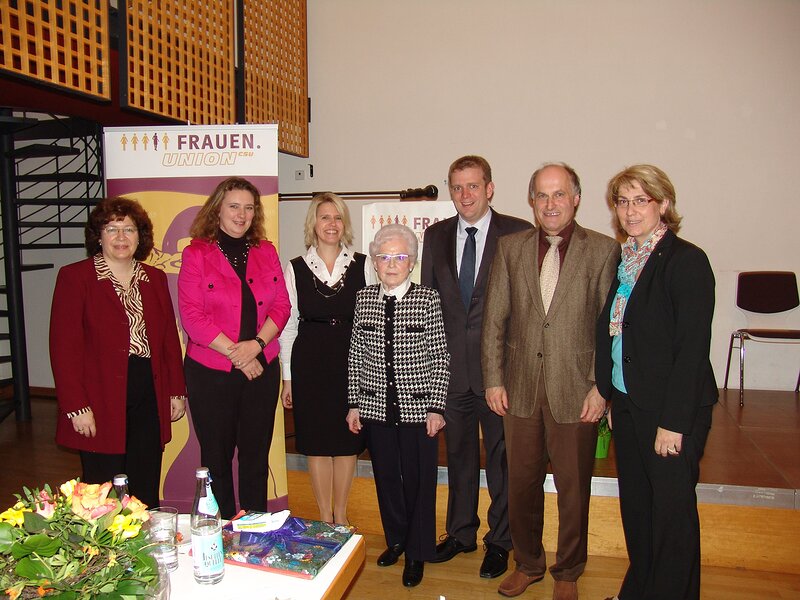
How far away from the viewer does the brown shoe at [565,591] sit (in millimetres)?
2422

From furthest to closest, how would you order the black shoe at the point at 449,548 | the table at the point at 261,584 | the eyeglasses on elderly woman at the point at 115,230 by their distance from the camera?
the black shoe at the point at 449,548
the eyeglasses on elderly woman at the point at 115,230
the table at the point at 261,584

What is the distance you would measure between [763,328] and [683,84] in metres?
2.26

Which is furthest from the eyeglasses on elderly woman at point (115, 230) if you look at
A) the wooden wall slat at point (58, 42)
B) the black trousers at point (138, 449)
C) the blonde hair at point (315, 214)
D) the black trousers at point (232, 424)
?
the wooden wall slat at point (58, 42)

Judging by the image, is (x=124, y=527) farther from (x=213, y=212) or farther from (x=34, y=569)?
(x=213, y=212)

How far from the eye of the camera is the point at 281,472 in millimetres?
3150

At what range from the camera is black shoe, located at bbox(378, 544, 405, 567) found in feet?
9.09

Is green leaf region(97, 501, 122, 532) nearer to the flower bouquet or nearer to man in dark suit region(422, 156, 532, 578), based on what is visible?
the flower bouquet

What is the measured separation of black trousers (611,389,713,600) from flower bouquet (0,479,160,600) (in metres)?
1.70

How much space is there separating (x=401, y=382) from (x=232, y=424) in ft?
2.69

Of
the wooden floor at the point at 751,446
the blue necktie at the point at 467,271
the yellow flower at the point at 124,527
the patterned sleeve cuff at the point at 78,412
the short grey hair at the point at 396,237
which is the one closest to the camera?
the yellow flower at the point at 124,527

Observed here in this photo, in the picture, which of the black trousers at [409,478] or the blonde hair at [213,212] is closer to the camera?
the black trousers at [409,478]

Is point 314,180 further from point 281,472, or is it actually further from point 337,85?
point 281,472

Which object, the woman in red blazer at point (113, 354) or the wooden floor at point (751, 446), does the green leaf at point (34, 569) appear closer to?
the woman in red blazer at point (113, 354)

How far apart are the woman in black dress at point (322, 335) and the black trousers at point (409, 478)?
0.23 m
